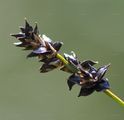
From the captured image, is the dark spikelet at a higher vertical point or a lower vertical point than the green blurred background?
lower

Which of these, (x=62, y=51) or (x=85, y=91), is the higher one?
(x=62, y=51)

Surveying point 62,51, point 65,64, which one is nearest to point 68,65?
point 65,64

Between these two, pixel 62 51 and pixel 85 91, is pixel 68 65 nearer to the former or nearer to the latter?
pixel 85 91

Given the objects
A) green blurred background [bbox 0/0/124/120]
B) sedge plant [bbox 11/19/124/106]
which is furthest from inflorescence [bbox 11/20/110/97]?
green blurred background [bbox 0/0/124/120]

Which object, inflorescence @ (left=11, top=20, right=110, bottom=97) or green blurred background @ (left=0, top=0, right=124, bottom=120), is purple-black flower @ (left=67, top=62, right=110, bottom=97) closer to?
inflorescence @ (left=11, top=20, right=110, bottom=97)

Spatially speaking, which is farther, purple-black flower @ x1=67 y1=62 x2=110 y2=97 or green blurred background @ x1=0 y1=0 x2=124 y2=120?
green blurred background @ x1=0 y1=0 x2=124 y2=120

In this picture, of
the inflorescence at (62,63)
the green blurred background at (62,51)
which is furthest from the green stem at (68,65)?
the green blurred background at (62,51)

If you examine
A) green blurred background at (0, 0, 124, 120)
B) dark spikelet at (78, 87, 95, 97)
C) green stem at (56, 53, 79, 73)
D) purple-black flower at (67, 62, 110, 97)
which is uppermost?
green blurred background at (0, 0, 124, 120)

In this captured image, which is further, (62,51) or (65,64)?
(62,51)

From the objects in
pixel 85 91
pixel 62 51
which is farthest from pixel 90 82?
pixel 62 51

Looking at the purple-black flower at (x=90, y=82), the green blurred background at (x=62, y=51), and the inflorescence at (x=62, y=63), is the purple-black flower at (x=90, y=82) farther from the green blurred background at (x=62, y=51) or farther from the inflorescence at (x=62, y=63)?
the green blurred background at (x=62, y=51)
